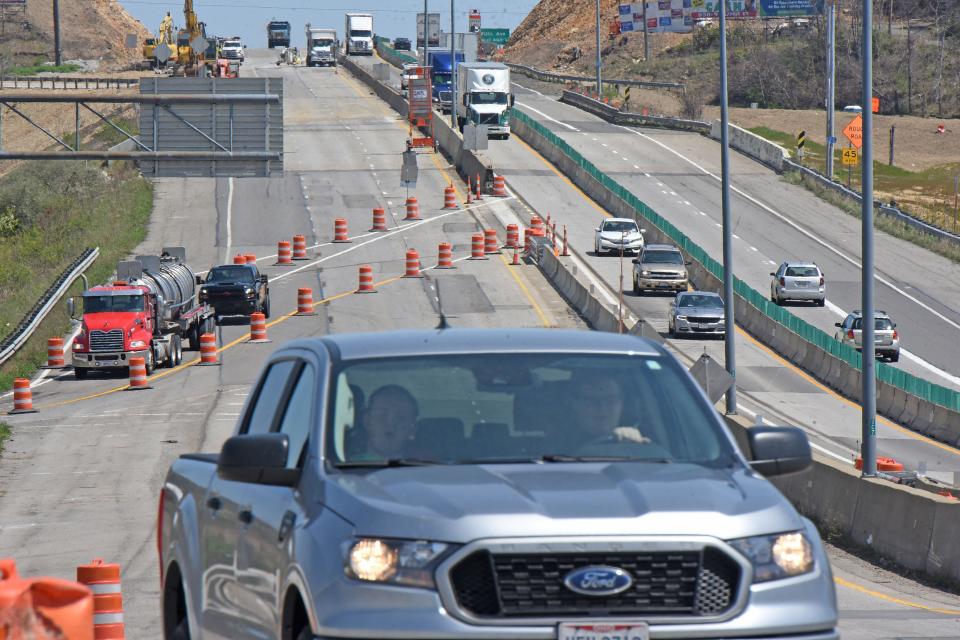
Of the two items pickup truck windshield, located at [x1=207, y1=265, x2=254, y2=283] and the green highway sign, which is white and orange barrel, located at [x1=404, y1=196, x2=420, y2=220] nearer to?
A: pickup truck windshield, located at [x1=207, y1=265, x2=254, y2=283]

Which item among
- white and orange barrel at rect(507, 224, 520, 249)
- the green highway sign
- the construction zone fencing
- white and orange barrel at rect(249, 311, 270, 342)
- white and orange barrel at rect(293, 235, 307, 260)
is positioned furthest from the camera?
the green highway sign

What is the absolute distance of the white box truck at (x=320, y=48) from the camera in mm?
138375

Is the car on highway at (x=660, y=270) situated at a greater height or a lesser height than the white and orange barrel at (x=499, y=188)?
lesser

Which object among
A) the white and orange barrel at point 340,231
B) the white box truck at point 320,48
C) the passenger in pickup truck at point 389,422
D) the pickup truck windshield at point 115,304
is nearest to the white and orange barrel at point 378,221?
the white and orange barrel at point 340,231

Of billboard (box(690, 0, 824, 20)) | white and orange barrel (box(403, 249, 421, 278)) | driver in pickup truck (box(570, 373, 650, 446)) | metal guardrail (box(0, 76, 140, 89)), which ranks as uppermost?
billboard (box(690, 0, 824, 20))

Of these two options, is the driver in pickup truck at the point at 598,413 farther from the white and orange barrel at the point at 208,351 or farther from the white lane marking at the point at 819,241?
the white lane marking at the point at 819,241

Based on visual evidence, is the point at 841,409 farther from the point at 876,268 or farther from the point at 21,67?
the point at 21,67

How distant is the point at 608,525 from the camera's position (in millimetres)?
5500

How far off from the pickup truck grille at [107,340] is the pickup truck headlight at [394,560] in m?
37.1

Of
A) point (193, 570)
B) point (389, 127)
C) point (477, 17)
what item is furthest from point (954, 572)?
point (477, 17)

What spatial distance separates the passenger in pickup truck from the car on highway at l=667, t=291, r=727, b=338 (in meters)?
41.3

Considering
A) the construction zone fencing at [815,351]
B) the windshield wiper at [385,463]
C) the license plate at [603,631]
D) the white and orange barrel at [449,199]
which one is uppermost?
the windshield wiper at [385,463]

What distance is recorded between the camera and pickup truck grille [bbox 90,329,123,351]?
4172 cm

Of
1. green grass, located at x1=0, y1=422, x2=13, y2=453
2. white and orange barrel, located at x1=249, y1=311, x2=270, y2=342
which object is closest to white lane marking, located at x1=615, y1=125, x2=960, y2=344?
white and orange barrel, located at x1=249, y1=311, x2=270, y2=342
